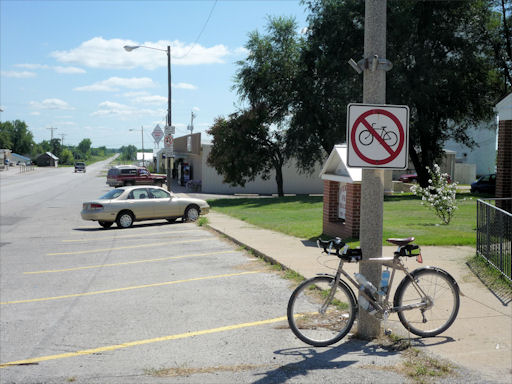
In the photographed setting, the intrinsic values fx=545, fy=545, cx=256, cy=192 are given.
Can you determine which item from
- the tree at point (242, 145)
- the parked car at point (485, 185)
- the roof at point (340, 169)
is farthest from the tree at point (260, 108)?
the roof at point (340, 169)

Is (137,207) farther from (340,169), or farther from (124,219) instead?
(340,169)

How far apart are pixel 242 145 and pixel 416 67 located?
12.5 m

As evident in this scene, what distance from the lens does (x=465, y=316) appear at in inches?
261

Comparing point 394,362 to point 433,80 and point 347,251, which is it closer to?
point 347,251

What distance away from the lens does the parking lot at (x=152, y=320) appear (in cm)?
535

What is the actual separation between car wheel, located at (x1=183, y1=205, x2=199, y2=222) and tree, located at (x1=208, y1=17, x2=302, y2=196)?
630 inches

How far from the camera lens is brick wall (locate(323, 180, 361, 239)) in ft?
42.2

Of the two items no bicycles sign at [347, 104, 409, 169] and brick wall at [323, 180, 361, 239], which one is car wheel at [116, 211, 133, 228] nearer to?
brick wall at [323, 180, 361, 239]

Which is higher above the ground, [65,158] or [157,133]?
[65,158]

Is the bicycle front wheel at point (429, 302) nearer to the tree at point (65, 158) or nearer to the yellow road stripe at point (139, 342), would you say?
the yellow road stripe at point (139, 342)

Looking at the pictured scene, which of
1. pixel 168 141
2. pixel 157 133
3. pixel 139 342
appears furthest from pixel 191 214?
pixel 139 342

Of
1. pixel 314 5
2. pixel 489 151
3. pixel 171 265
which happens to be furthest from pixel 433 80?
pixel 489 151

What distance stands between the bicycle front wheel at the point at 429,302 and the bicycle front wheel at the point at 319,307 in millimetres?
562

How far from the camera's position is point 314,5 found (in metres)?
35.2
